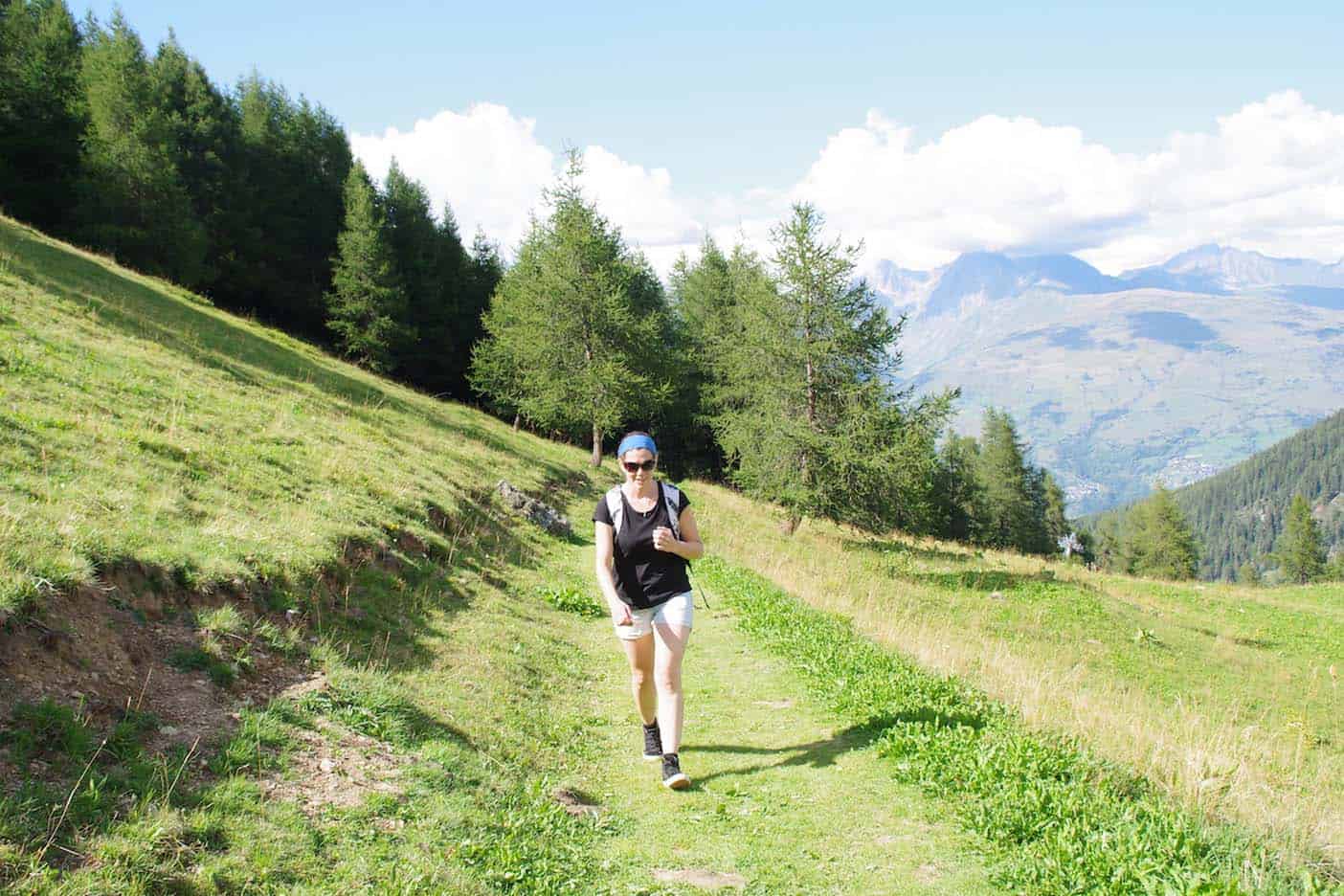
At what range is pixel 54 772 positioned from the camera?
14.8 feet

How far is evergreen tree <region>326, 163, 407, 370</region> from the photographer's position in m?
43.1

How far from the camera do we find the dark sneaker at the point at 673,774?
21.1 feet

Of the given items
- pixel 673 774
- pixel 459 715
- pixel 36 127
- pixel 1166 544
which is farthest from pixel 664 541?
pixel 1166 544

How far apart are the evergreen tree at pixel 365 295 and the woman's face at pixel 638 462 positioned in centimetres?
→ 4008

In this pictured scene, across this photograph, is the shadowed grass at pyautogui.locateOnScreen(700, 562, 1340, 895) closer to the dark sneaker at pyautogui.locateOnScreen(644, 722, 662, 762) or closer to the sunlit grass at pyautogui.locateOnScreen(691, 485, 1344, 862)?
the sunlit grass at pyautogui.locateOnScreen(691, 485, 1344, 862)

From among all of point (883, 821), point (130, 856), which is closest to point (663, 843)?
point (883, 821)

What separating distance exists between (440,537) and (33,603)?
23.7ft

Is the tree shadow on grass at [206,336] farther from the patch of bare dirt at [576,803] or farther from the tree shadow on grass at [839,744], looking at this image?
the tree shadow on grass at [839,744]

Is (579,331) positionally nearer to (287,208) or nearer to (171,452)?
(171,452)

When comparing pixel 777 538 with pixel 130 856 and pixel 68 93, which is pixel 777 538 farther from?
pixel 68 93

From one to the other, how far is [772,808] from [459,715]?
10.3 ft

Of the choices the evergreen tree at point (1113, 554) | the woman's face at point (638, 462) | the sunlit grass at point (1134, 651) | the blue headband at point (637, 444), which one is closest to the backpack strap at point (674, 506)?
the woman's face at point (638, 462)

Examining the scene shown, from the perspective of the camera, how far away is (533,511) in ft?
59.8

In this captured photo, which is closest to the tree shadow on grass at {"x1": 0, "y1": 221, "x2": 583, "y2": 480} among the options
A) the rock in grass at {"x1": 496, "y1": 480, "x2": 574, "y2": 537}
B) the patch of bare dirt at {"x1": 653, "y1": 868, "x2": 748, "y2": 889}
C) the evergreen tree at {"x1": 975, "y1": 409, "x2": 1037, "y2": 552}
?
the rock in grass at {"x1": 496, "y1": 480, "x2": 574, "y2": 537}
